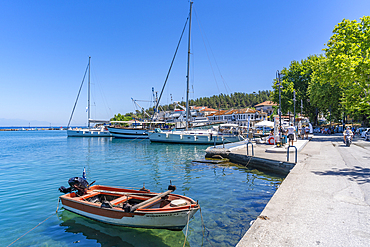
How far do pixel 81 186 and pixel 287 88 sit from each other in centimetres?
5127

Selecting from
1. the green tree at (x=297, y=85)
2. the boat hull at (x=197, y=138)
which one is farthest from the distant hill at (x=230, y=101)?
the boat hull at (x=197, y=138)

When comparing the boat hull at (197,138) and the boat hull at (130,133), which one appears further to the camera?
the boat hull at (130,133)

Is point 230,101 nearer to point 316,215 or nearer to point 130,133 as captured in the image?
point 130,133

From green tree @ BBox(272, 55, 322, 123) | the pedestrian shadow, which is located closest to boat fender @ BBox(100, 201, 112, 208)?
the pedestrian shadow

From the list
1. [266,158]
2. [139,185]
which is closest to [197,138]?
[266,158]

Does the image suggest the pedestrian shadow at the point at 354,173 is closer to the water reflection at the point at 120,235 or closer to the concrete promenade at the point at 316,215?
the concrete promenade at the point at 316,215

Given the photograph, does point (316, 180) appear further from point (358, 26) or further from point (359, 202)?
point (358, 26)

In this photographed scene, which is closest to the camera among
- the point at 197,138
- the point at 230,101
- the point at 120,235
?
the point at 120,235

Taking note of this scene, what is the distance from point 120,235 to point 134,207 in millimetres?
1216

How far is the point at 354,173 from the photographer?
9391 mm

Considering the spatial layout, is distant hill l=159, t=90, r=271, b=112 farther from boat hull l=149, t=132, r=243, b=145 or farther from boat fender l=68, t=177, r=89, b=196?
boat fender l=68, t=177, r=89, b=196

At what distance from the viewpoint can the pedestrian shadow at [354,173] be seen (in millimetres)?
8352

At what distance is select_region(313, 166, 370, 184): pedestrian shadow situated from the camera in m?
8.35

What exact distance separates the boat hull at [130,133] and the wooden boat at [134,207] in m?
45.2
